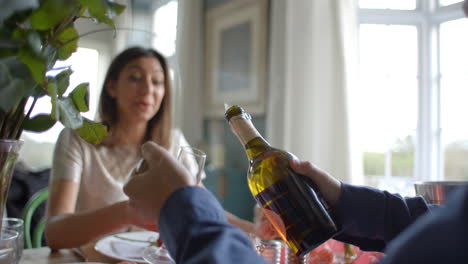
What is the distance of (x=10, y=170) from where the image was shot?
588 millimetres

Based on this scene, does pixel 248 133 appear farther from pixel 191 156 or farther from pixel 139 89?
pixel 139 89

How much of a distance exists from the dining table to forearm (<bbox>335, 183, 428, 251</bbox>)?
44cm

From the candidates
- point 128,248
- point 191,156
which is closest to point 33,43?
point 191,156

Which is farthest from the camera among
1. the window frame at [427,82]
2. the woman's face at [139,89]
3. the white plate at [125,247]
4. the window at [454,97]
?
the window frame at [427,82]

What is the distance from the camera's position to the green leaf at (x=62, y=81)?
21.9 inches

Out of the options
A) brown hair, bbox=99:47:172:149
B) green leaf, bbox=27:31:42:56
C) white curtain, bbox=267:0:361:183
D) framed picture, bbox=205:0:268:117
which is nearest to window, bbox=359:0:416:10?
white curtain, bbox=267:0:361:183

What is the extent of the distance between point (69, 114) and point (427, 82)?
2.47m

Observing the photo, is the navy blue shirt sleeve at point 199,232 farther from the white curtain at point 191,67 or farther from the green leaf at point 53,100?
the white curtain at point 191,67

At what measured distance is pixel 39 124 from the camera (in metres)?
0.62

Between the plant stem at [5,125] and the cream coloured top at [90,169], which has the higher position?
the plant stem at [5,125]

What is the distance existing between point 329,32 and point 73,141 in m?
1.57

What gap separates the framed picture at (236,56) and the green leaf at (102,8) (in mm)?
2189

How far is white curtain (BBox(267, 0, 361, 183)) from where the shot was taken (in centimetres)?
226

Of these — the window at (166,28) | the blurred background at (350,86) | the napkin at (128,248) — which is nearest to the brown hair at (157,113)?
the napkin at (128,248)
